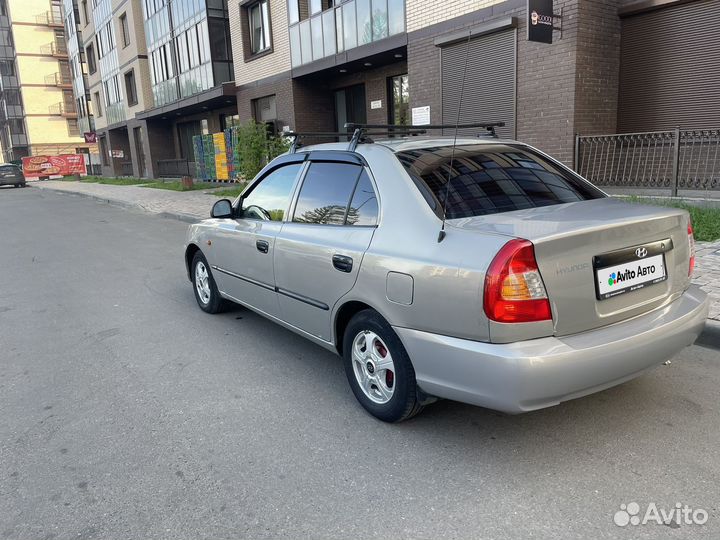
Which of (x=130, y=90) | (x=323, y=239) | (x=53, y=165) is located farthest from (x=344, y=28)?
(x=53, y=165)

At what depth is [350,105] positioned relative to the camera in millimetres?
18281

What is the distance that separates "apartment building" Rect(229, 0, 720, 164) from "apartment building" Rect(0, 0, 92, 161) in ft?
178

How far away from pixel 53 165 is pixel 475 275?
5747 centimetres

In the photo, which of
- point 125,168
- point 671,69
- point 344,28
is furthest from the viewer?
point 125,168

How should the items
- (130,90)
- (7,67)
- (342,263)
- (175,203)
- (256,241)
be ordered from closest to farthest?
(342,263), (256,241), (175,203), (130,90), (7,67)

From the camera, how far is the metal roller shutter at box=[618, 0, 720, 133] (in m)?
9.41

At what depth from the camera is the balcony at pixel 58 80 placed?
200ft

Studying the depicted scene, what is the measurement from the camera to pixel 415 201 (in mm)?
3113

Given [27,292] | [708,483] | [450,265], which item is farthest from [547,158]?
[27,292]

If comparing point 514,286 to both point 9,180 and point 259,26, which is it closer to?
point 259,26

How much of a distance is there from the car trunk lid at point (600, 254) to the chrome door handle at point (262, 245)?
1.81 m

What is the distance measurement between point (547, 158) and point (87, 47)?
4819 cm

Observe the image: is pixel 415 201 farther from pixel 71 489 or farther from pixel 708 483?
pixel 71 489

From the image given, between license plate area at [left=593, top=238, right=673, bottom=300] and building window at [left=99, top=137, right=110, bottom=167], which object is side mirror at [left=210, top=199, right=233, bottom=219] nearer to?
license plate area at [left=593, top=238, right=673, bottom=300]
